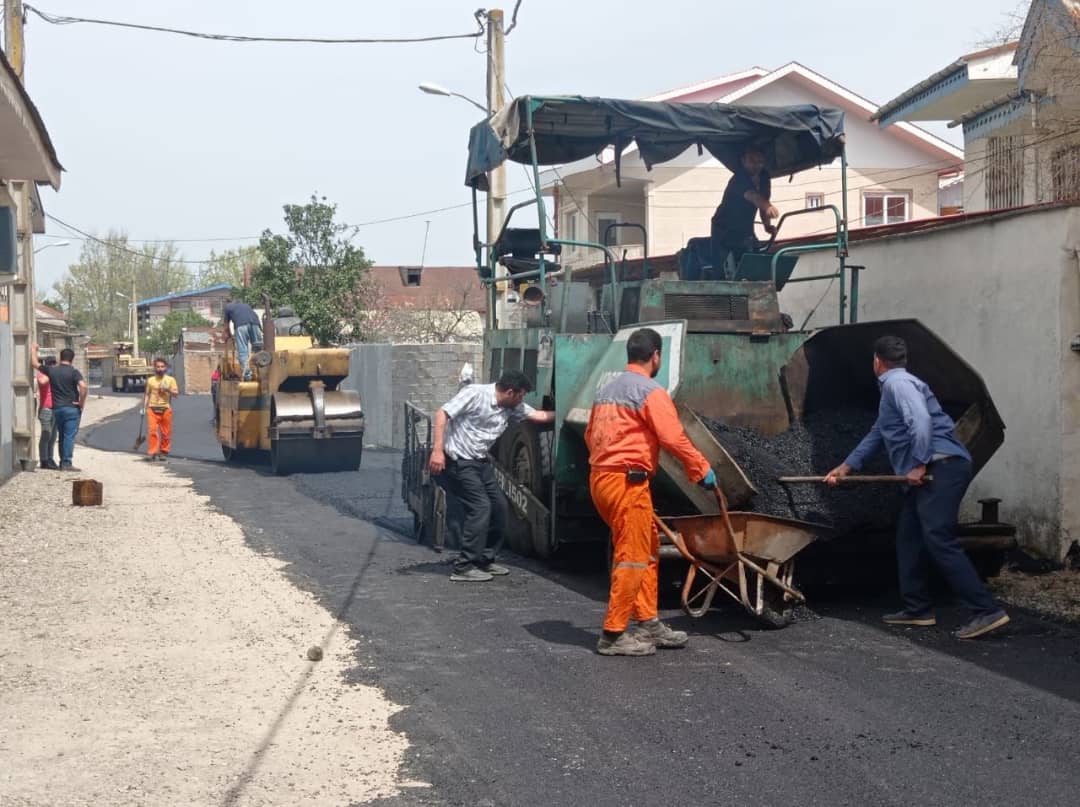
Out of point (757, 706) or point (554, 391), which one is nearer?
point (757, 706)

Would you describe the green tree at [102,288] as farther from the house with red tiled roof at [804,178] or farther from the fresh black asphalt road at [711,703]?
the fresh black asphalt road at [711,703]

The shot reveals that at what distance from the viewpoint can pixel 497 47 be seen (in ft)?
64.0

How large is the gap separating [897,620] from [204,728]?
12.2 ft

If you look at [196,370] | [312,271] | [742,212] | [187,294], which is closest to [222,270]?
[187,294]

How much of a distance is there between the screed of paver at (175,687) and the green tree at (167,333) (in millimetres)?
65561

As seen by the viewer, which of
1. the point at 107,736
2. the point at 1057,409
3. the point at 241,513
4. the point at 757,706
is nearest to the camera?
the point at 107,736

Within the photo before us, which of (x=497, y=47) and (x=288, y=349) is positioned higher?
(x=497, y=47)

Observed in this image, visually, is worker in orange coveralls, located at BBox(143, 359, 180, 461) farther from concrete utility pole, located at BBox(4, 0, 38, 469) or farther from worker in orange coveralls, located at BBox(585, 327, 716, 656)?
worker in orange coveralls, located at BBox(585, 327, 716, 656)

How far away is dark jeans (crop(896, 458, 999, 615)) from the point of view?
6840 millimetres

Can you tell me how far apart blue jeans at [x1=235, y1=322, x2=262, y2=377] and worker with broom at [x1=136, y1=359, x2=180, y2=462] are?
105 centimetres

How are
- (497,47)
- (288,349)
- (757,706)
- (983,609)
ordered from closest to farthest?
(757,706) < (983,609) < (288,349) < (497,47)

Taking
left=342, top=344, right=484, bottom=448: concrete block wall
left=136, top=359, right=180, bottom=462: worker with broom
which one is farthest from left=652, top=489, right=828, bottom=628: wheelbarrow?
left=136, top=359, right=180, bottom=462: worker with broom

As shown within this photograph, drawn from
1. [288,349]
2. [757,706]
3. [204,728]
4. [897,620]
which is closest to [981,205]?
[288,349]

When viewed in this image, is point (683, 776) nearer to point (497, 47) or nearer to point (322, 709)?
point (322, 709)
